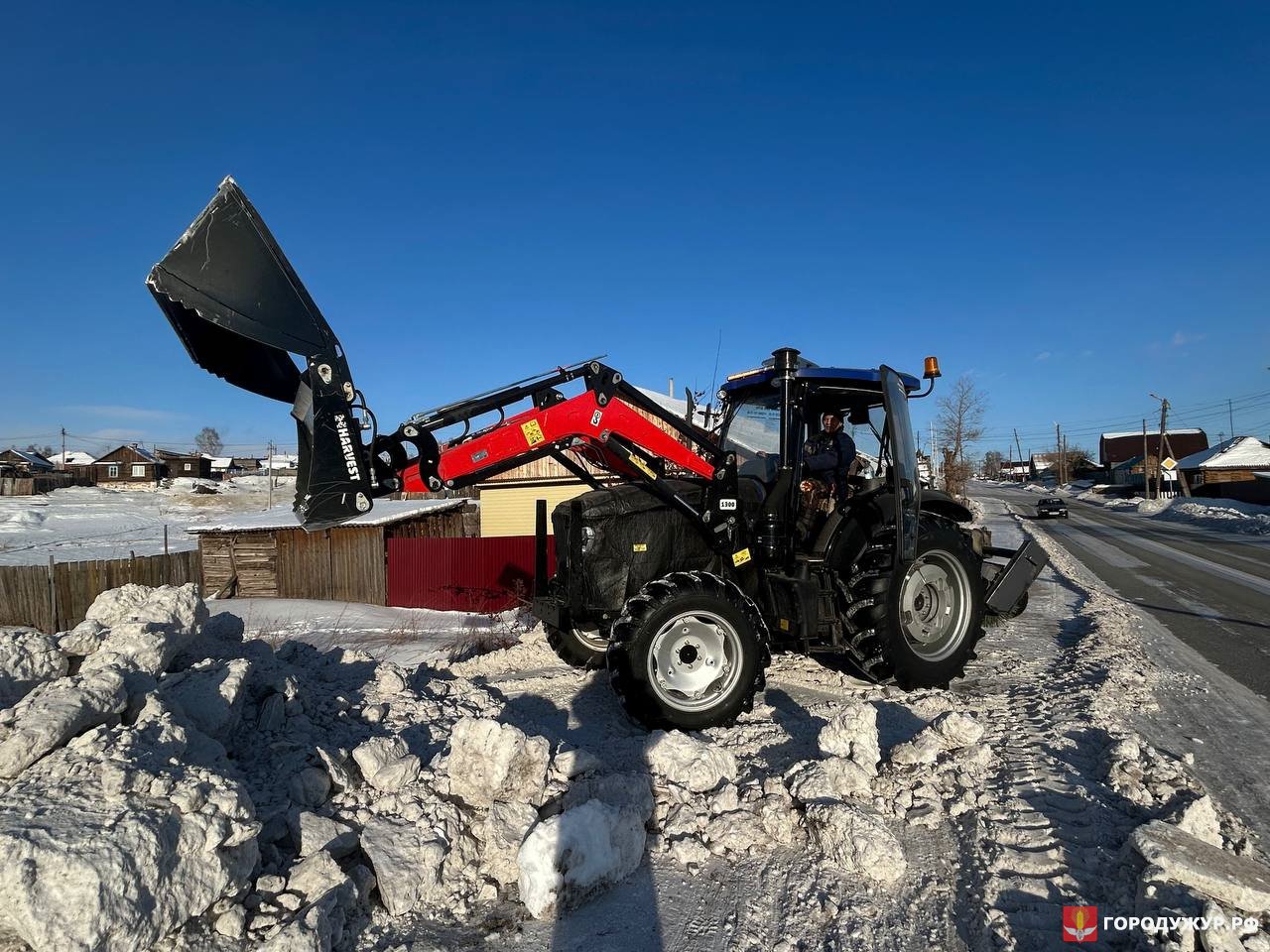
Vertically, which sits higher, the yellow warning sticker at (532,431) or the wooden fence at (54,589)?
the yellow warning sticker at (532,431)

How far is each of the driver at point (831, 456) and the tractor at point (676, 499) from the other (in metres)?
0.09

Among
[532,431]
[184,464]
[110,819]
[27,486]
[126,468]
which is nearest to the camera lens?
[110,819]

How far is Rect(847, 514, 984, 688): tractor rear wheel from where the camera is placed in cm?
523

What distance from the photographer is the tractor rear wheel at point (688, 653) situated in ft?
14.9

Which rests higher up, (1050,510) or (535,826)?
(1050,510)

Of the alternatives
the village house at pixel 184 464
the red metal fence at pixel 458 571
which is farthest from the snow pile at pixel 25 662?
the village house at pixel 184 464

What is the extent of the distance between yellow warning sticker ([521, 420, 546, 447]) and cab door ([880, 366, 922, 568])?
2710 mm

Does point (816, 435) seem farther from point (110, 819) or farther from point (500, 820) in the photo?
point (110, 819)

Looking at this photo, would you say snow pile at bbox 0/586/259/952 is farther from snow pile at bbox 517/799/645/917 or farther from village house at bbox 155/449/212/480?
village house at bbox 155/449/212/480

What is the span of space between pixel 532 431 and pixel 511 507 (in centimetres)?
1714

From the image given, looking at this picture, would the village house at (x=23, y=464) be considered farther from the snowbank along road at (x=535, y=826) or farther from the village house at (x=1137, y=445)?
the village house at (x=1137, y=445)

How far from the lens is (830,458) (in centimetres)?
581

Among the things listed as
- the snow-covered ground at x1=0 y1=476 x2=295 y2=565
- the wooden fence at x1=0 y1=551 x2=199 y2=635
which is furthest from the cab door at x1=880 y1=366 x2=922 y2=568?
the snow-covered ground at x1=0 y1=476 x2=295 y2=565

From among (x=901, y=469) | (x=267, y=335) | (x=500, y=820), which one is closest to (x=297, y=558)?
(x=267, y=335)
